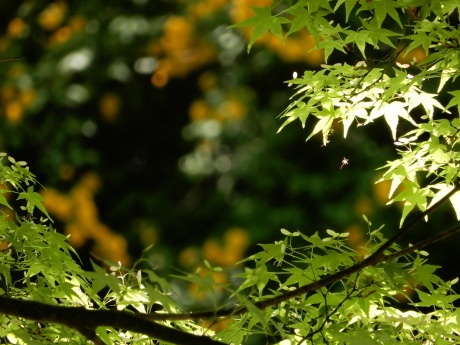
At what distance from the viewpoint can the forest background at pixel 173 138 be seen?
137 inches

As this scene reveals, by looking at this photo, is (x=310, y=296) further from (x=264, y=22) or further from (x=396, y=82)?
(x=264, y=22)

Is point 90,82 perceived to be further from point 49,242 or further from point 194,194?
point 49,242

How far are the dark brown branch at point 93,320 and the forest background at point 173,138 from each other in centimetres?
257

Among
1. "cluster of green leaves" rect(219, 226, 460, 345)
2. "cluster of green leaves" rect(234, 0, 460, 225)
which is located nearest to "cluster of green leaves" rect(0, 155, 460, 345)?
"cluster of green leaves" rect(219, 226, 460, 345)

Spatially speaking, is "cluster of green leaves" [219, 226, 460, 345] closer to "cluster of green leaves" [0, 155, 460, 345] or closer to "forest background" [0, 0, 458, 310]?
"cluster of green leaves" [0, 155, 460, 345]

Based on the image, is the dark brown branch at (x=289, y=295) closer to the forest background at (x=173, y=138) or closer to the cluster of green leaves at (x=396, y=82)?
the cluster of green leaves at (x=396, y=82)

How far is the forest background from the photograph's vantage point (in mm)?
3482

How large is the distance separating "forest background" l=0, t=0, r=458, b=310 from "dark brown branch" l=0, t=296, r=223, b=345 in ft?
8.42

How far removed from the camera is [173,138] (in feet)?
13.7

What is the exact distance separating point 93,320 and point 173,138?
3345mm

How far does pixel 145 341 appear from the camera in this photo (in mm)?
1352

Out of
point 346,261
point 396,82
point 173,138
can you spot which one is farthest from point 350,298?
point 173,138

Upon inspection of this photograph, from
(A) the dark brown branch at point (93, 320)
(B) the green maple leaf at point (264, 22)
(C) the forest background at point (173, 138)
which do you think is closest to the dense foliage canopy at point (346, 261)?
(B) the green maple leaf at point (264, 22)

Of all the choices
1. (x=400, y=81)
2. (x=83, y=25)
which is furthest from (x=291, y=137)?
(x=400, y=81)
